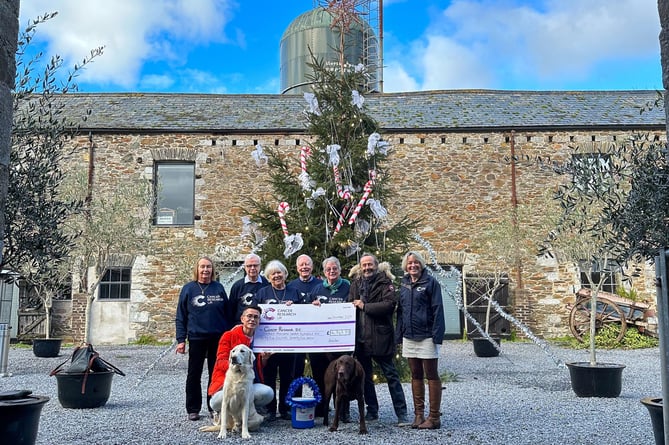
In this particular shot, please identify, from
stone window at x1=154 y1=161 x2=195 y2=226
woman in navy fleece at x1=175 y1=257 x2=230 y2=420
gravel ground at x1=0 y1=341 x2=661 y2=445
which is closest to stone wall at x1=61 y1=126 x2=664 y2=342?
stone window at x1=154 y1=161 x2=195 y2=226

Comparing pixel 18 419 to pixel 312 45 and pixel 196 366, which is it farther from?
pixel 312 45

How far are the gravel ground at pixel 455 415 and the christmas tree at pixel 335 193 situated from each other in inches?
84.0

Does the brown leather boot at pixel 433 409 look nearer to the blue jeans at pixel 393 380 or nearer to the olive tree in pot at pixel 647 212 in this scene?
the blue jeans at pixel 393 380

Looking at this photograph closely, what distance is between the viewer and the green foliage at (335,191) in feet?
27.6

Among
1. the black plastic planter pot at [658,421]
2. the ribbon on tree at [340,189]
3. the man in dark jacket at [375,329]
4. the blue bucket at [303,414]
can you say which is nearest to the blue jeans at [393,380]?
the man in dark jacket at [375,329]

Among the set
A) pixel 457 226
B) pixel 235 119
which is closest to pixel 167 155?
pixel 235 119

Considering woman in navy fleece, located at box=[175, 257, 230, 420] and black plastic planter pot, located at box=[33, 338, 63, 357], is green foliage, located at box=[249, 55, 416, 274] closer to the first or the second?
woman in navy fleece, located at box=[175, 257, 230, 420]

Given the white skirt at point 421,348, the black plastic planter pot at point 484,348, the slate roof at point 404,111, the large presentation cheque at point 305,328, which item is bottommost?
the black plastic planter pot at point 484,348

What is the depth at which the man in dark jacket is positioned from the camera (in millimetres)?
5902

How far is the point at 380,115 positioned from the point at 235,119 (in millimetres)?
4121

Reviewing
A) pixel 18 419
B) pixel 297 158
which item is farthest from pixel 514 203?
pixel 18 419

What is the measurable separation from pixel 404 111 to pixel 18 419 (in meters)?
14.7

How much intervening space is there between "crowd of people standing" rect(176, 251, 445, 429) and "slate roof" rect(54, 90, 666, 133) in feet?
32.4

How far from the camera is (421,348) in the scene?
582 cm
